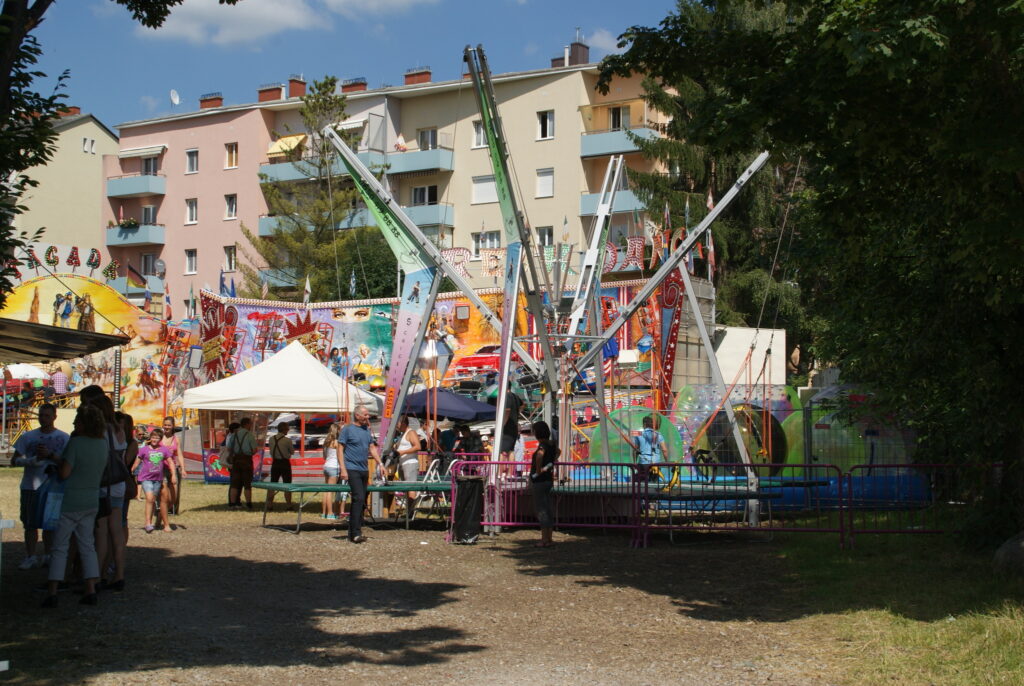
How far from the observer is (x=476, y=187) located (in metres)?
51.2

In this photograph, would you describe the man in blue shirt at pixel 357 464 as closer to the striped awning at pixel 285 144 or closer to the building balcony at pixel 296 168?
the building balcony at pixel 296 168

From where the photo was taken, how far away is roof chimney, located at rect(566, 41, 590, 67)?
51719 mm

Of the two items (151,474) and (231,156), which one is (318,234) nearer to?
(231,156)

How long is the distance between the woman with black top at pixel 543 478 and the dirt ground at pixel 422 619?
0.44 meters

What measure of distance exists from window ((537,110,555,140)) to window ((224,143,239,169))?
17.0 m

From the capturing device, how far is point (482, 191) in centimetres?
5103

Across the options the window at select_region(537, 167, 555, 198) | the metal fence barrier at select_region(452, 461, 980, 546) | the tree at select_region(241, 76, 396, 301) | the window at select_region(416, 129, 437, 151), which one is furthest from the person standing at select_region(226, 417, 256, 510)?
the window at select_region(416, 129, 437, 151)

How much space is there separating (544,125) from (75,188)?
28.3 metres

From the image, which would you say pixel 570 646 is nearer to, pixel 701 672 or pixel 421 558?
pixel 701 672

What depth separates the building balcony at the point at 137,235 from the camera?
5969cm

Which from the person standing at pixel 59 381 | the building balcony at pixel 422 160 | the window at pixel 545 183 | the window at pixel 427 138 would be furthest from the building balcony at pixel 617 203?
the person standing at pixel 59 381

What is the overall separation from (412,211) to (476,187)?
10.5 ft

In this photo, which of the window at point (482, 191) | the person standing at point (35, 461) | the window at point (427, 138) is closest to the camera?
the person standing at point (35, 461)

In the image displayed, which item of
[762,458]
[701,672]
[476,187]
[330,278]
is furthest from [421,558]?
[476,187]
